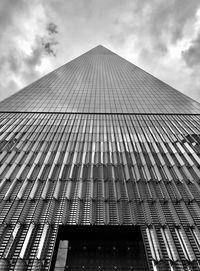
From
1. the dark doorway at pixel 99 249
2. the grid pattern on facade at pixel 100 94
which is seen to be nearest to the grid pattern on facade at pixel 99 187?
the dark doorway at pixel 99 249

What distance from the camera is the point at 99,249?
11.7 m

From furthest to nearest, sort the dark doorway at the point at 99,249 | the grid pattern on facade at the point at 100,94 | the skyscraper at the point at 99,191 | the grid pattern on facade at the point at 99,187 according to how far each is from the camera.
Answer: the grid pattern on facade at the point at 100,94 → the dark doorway at the point at 99,249 → the skyscraper at the point at 99,191 → the grid pattern on facade at the point at 99,187

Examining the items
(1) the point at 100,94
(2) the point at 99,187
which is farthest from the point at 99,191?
(1) the point at 100,94

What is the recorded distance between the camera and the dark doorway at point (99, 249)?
10758 mm

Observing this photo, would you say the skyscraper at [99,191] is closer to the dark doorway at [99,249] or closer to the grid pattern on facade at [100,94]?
the dark doorway at [99,249]

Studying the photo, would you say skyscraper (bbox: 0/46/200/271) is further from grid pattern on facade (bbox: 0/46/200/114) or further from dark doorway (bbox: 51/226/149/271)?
grid pattern on facade (bbox: 0/46/200/114)

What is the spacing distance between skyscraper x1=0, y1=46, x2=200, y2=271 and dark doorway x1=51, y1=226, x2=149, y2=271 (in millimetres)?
58

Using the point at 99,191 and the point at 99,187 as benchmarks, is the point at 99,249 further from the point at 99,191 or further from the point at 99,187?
the point at 99,187

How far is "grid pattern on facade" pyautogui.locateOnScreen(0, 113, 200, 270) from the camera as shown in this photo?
10328mm

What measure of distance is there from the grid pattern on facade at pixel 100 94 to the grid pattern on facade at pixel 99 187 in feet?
31.1

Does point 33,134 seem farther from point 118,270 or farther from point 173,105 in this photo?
point 173,105

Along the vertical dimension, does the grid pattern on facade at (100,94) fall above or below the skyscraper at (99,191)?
above

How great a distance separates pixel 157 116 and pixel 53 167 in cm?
2066

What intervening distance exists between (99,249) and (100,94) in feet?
110
